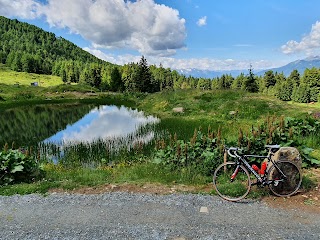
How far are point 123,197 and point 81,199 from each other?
1.51 metres

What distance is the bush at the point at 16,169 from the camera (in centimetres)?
1190

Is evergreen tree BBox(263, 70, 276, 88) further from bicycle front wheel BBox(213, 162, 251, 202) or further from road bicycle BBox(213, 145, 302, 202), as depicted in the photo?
road bicycle BBox(213, 145, 302, 202)

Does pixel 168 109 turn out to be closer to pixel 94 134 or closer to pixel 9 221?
pixel 94 134

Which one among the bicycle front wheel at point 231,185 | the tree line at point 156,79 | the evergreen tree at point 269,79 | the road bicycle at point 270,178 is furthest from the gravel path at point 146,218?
the evergreen tree at point 269,79

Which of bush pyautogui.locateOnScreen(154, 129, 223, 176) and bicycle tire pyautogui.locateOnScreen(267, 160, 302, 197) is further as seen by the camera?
bush pyautogui.locateOnScreen(154, 129, 223, 176)

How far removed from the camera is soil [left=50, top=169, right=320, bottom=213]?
30.8 feet

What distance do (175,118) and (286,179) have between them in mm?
30007

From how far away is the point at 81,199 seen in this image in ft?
33.4

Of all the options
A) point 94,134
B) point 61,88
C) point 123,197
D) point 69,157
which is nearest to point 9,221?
point 123,197

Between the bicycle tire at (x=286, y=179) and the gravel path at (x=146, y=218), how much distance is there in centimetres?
106

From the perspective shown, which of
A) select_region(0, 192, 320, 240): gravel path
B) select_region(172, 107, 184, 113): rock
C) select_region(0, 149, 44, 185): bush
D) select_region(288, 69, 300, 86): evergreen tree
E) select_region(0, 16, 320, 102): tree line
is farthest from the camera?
select_region(288, 69, 300, 86): evergreen tree

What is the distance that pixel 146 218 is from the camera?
8.58 meters

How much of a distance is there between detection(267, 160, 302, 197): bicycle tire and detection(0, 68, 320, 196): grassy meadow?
1.80ft

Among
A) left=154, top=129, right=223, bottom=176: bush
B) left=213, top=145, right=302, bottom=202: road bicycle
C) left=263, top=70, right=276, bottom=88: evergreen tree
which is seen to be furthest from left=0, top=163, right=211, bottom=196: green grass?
left=263, top=70, right=276, bottom=88: evergreen tree
